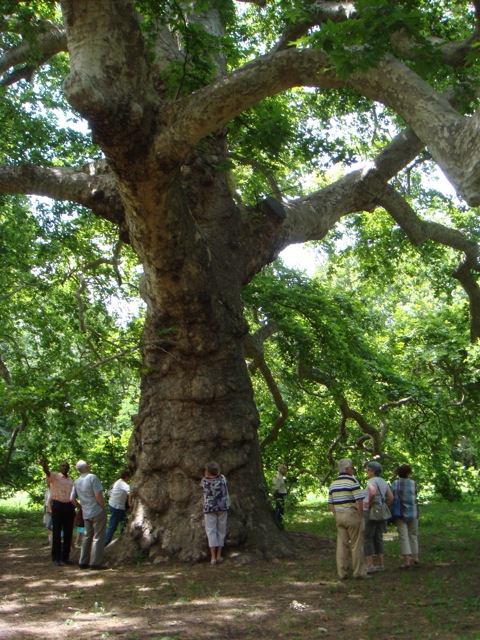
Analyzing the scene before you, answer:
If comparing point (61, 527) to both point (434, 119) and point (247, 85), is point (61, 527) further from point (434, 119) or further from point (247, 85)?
point (434, 119)

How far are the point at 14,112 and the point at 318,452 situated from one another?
34.3 feet

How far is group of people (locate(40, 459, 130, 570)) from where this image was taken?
31.4 ft

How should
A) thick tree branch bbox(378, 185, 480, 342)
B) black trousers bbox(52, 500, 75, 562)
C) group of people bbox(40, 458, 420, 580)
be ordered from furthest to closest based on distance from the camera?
thick tree branch bbox(378, 185, 480, 342) → black trousers bbox(52, 500, 75, 562) → group of people bbox(40, 458, 420, 580)

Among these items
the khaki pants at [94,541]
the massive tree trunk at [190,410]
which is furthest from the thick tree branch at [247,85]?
the khaki pants at [94,541]

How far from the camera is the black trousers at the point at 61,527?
33.5 feet

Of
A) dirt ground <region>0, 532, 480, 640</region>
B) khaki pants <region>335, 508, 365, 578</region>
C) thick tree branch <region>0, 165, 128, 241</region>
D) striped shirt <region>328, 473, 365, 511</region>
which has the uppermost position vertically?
thick tree branch <region>0, 165, 128, 241</region>

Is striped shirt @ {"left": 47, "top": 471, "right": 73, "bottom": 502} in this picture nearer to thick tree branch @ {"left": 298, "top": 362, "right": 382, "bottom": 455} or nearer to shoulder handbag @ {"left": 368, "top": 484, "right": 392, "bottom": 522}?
shoulder handbag @ {"left": 368, "top": 484, "right": 392, "bottom": 522}

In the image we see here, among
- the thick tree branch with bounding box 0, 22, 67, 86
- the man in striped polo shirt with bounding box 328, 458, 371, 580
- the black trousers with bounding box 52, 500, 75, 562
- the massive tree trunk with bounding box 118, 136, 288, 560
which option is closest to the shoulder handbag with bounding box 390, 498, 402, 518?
the man in striped polo shirt with bounding box 328, 458, 371, 580

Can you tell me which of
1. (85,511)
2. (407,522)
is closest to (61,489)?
(85,511)

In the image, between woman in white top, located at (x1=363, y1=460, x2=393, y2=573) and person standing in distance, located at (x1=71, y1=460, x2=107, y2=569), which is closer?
woman in white top, located at (x1=363, y1=460, x2=393, y2=573)

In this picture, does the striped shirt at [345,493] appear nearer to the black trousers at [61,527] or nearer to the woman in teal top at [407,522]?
the woman in teal top at [407,522]

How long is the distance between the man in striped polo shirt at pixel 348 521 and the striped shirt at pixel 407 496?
0.76 m

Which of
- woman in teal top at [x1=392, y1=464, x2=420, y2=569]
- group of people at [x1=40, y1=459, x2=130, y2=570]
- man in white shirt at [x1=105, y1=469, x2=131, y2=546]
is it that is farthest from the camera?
man in white shirt at [x1=105, y1=469, x2=131, y2=546]

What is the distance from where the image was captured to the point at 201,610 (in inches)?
262
